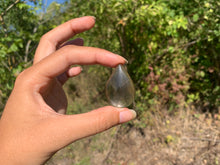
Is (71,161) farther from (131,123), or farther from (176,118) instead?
(176,118)

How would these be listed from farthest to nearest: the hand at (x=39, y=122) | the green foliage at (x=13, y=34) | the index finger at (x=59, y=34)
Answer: the green foliage at (x=13, y=34)
the index finger at (x=59, y=34)
the hand at (x=39, y=122)

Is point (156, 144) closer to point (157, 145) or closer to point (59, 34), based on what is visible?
point (157, 145)

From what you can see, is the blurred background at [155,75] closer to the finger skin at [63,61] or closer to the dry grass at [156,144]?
the dry grass at [156,144]

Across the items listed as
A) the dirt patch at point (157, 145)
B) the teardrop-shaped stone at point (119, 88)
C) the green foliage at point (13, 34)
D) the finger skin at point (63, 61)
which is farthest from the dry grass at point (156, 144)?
the finger skin at point (63, 61)

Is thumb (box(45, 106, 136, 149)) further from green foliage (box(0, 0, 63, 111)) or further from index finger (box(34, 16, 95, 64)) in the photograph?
green foliage (box(0, 0, 63, 111))

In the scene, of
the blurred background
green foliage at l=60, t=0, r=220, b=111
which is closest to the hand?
the blurred background

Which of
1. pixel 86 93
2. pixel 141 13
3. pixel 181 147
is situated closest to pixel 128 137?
pixel 181 147
